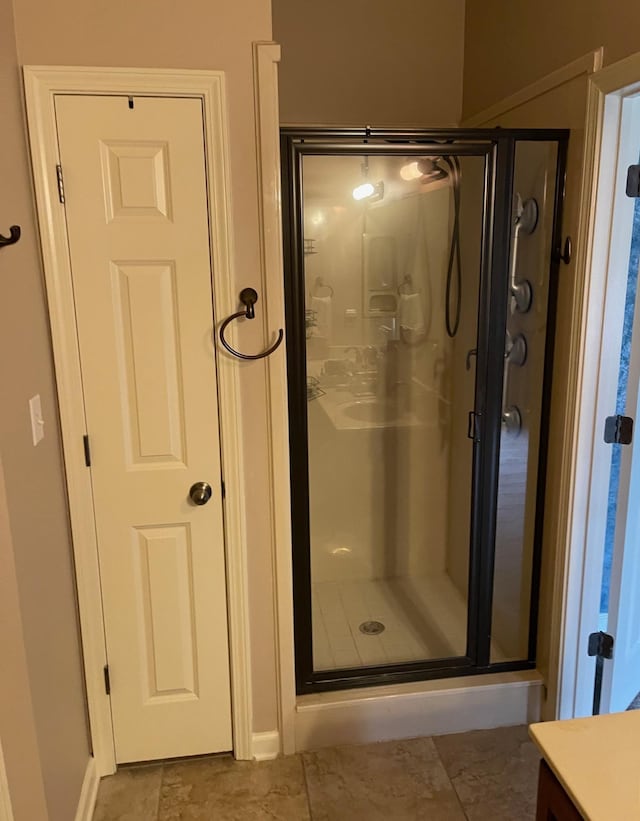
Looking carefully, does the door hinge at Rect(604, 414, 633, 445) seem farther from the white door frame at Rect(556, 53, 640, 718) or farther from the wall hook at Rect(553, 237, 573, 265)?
the wall hook at Rect(553, 237, 573, 265)

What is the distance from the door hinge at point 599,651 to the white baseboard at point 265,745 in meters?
1.11

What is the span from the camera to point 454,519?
2.74 m

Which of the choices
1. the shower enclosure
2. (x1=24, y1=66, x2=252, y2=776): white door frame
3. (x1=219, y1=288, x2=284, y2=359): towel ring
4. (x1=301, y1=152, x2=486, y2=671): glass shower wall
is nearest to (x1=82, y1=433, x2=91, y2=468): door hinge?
(x1=24, y1=66, x2=252, y2=776): white door frame

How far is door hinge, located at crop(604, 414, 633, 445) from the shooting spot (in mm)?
2059

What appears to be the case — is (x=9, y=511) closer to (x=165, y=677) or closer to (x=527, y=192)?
(x=165, y=677)

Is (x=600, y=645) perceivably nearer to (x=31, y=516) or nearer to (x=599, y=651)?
(x=599, y=651)

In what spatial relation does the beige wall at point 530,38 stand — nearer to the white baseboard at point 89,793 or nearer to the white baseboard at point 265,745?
the white baseboard at point 265,745

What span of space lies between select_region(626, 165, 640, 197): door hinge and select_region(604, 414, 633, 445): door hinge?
0.68 metres

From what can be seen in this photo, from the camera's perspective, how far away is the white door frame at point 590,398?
188cm

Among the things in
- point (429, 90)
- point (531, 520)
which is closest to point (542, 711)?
point (531, 520)

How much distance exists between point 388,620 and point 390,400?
931 millimetres

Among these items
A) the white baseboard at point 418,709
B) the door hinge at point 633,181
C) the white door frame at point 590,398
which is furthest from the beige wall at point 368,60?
the white baseboard at point 418,709

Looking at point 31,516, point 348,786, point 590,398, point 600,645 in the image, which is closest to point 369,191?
point 590,398

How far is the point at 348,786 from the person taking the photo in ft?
6.89
